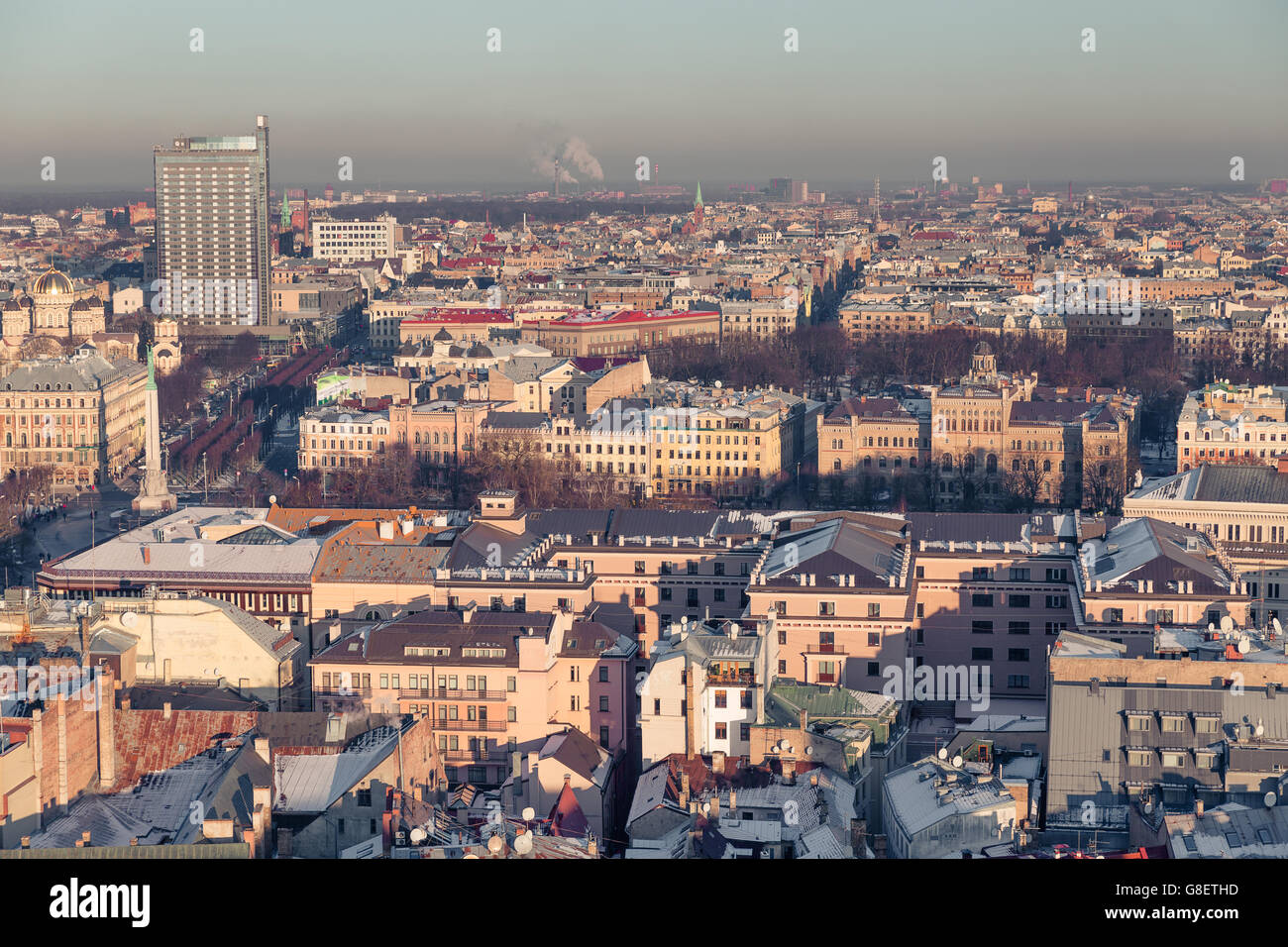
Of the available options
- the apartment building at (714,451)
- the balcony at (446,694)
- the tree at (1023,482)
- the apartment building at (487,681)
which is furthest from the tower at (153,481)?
the balcony at (446,694)

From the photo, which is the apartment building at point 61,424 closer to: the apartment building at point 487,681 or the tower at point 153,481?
the tower at point 153,481

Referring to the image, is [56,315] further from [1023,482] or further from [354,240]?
[354,240]

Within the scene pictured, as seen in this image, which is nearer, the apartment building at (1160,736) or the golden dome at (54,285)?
the apartment building at (1160,736)

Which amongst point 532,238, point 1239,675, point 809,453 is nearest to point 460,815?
point 1239,675

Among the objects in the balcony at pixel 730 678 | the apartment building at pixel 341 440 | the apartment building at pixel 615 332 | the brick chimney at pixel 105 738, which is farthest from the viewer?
the apartment building at pixel 615 332

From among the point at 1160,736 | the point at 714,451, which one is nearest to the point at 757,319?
the point at 714,451

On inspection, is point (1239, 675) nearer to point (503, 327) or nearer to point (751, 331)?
point (503, 327)

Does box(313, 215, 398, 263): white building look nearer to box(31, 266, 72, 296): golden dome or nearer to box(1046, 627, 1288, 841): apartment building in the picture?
box(31, 266, 72, 296): golden dome
